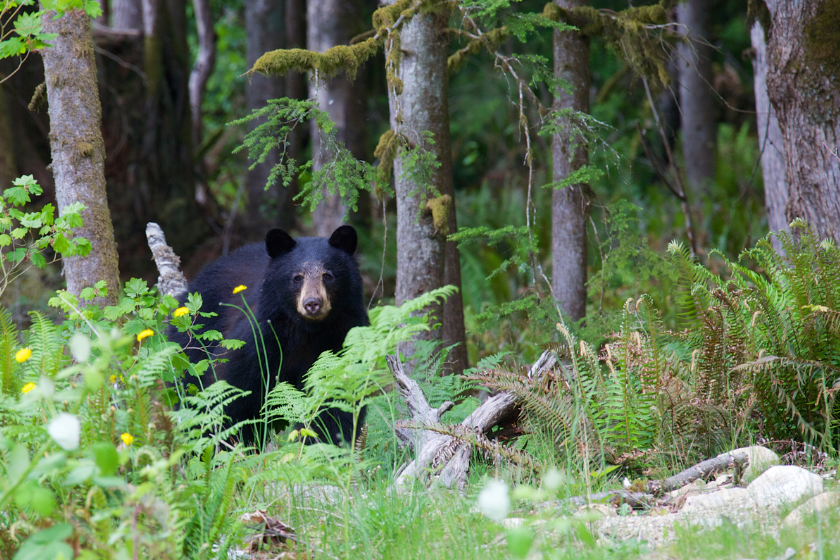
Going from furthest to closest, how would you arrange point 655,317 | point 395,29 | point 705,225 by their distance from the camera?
1. point 705,225
2. point 395,29
3. point 655,317

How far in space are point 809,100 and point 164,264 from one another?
4.62 m

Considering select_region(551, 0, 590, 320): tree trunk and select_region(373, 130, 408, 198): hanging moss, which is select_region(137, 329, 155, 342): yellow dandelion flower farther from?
select_region(551, 0, 590, 320): tree trunk

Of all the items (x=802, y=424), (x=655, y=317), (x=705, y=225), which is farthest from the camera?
(x=705, y=225)

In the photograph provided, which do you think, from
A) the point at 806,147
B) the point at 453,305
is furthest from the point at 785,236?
the point at 453,305

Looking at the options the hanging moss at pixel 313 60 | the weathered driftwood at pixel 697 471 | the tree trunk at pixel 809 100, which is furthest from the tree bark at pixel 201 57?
the weathered driftwood at pixel 697 471

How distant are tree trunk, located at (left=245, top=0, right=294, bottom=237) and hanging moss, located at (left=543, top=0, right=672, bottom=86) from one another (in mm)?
6336

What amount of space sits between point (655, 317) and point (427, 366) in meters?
1.61

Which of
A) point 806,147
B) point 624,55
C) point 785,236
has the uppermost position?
point 624,55

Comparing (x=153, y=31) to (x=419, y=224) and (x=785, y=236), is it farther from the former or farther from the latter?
(x=785, y=236)

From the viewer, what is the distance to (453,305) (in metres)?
5.49

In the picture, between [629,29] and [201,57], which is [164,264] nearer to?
[629,29]

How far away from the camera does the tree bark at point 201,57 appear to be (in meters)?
13.0

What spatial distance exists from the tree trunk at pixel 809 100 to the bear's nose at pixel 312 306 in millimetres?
3162

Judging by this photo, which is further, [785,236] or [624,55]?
[624,55]
